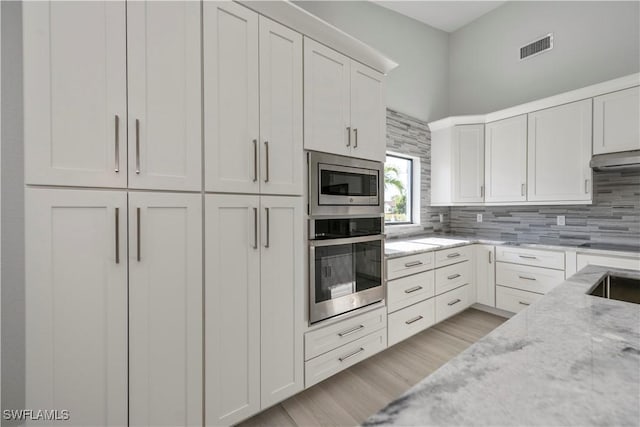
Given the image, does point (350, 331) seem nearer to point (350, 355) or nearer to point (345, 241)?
point (350, 355)

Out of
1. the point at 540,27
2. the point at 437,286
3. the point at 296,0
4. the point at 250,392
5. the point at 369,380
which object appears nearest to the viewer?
the point at 250,392

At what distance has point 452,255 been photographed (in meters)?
2.91

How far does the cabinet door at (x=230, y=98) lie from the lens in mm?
1395

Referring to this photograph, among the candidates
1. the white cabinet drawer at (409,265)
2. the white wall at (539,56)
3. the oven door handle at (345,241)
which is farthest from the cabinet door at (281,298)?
the white wall at (539,56)

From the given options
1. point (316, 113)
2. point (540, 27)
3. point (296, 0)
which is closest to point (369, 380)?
point (316, 113)

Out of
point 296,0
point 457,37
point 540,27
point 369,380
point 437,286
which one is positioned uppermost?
point 457,37

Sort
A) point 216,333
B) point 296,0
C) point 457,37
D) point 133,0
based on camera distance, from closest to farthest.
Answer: point 133,0
point 216,333
point 296,0
point 457,37

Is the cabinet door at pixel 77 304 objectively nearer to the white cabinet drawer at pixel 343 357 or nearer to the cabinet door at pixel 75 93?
the cabinet door at pixel 75 93

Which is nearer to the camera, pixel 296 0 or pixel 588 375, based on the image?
pixel 588 375

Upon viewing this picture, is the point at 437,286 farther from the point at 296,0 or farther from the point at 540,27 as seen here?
the point at 540,27

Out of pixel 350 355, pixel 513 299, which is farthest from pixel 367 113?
pixel 513 299

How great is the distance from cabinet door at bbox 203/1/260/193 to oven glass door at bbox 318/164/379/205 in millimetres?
497

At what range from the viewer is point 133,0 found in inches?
47.4

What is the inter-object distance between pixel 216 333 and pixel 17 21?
5.85 feet
